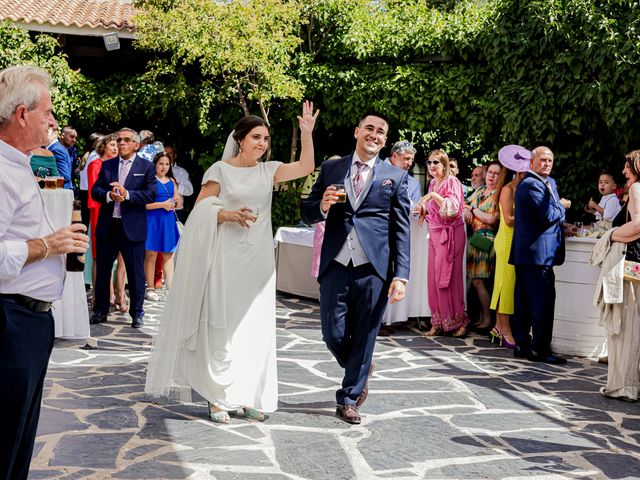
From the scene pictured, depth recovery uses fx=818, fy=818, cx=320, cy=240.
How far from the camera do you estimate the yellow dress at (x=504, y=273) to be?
874cm

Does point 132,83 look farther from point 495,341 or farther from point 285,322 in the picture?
point 495,341

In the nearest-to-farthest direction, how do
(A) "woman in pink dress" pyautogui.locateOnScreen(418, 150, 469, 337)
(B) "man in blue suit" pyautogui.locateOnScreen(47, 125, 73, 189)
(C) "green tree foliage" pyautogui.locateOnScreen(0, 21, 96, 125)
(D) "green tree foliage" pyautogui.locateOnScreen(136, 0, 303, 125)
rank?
(B) "man in blue suit" pyautogui.locateOnScreen(47, 125, 73, 189), (A) "woman in pink dress" pyautogui.locateOnScreen(418, 150, 469, 337), (D) "green tree foliage" pyautogui.locateOnScreen(136, 0, 303, 125), (C) "green tree foliage" pyautogui.locateOnScreen(0, 21, 96, 125)

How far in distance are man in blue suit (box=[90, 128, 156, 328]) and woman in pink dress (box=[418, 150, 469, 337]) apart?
3157mm

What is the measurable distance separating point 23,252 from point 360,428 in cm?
327

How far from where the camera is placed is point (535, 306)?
26.2 ft

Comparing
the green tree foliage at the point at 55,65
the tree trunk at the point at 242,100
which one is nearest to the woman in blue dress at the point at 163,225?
the tree trunk at the point at 242,100

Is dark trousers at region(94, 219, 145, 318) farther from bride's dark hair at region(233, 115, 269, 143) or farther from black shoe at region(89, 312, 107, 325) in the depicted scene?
bride's dark hair at region(233, 115, 269, 143)

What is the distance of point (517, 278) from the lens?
8.14m

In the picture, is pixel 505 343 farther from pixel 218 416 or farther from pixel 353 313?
pixel 218 416

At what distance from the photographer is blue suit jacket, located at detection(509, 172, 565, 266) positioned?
7.83m

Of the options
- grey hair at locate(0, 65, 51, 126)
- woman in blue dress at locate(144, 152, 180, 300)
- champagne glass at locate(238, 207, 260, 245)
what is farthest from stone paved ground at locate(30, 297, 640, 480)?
woman in blue dress at locate(144, 152, 180, 300)

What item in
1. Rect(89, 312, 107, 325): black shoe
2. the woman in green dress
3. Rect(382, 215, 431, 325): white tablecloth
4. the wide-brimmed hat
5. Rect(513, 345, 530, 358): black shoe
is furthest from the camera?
Rect(382, 215, 431, 325): white tablecloth

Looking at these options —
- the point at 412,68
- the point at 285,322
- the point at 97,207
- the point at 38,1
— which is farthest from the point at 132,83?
the point at 285,322

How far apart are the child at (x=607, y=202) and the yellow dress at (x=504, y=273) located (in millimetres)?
1843
